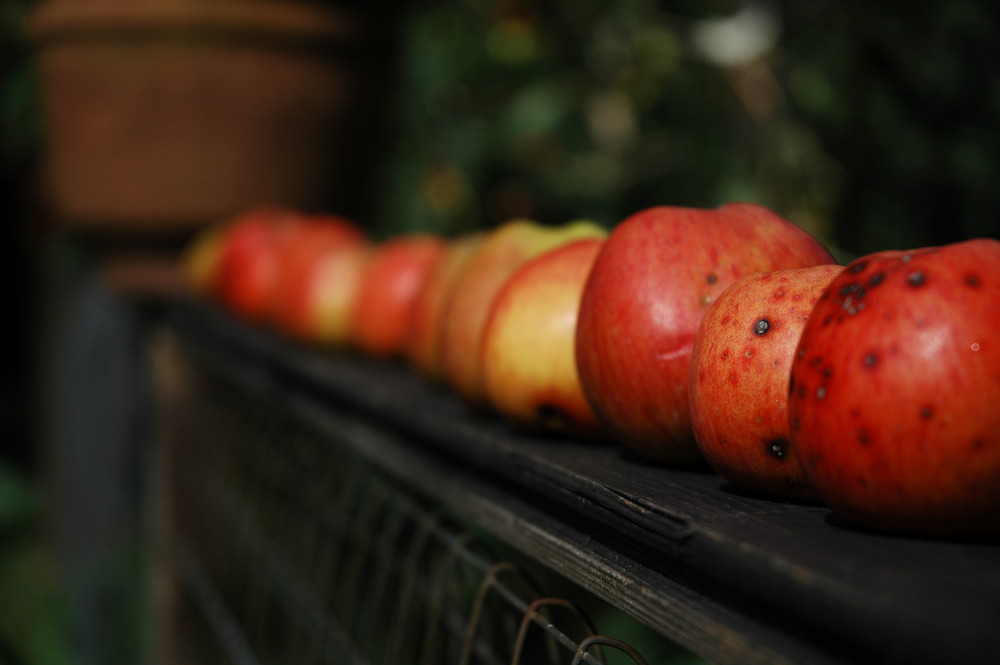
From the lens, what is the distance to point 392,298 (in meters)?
1.40

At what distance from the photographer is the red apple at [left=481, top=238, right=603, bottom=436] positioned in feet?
2.76

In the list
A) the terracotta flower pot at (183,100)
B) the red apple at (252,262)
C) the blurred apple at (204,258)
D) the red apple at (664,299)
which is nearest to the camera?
the red apple at (664,299)

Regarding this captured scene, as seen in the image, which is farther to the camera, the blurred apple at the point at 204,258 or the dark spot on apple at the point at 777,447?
the blurred apple at the point at 204,258

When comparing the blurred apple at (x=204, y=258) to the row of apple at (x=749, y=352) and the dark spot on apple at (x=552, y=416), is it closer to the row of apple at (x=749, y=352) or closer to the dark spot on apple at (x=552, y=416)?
the row of apple at (x=749, y=352)

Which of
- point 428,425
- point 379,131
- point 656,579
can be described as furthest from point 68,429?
point 656,579

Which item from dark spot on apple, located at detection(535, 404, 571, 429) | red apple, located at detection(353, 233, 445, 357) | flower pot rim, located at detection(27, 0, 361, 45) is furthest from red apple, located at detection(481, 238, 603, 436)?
flower pot rim, located at detection(27, 0, 361, 45)

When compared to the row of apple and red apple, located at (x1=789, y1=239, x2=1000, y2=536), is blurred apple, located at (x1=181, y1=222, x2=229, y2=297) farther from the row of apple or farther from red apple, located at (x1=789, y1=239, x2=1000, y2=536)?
red apple, located at (x1=789, y1=239, x2=1000, y2=536)

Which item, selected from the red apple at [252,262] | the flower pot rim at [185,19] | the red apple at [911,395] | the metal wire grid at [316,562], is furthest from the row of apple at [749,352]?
the flower pot rim at [185,19]

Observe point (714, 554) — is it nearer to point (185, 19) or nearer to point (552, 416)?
point (552, 416)

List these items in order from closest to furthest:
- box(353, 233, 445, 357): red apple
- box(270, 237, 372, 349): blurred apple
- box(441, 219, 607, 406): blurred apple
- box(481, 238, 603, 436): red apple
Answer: box(481, 238, 603, 436): red apple, box(441, 219, 607, 406): blurred apple, box(353, 233, 445, 357): red apple, box(270, 237, 372, 349): blurred apple

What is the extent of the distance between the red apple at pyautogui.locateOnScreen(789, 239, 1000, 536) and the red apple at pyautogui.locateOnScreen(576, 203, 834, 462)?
0.18 metres

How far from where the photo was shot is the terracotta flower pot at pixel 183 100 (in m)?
2.24

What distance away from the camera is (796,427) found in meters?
0.52

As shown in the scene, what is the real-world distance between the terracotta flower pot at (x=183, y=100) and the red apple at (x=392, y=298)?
106 centimetres
